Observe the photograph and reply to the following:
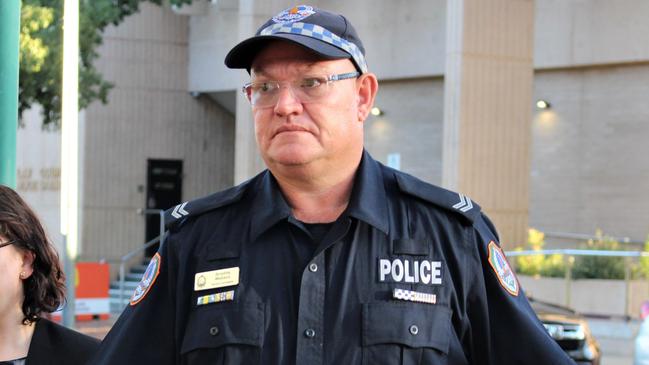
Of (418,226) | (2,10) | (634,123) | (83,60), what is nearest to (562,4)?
(634,123)

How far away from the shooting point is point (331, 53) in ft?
9.97

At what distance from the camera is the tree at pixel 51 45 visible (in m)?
17.4

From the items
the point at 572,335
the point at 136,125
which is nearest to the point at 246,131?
the point at 136,125

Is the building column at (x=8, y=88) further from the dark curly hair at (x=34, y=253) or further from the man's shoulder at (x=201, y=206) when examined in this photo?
the man's shoulder at (x=201, y=206)

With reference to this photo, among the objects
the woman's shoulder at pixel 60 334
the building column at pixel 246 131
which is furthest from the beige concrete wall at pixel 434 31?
the woman's shoulder at pixel 60 334

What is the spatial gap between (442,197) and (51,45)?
1607 centimetres

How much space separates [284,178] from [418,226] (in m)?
0.37

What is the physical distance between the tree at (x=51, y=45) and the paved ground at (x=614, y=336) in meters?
3.85

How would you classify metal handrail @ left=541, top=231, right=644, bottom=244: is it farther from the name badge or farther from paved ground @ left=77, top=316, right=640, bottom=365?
the name badge

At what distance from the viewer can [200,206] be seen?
3260 mm

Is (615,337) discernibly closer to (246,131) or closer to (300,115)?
(246,131)

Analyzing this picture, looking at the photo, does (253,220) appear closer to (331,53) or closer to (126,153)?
(331,53)

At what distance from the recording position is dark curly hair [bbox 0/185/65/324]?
3.89 m

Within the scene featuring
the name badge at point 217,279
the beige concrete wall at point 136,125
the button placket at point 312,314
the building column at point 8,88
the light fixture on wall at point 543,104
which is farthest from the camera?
the beige concrete wall at point 136,125
